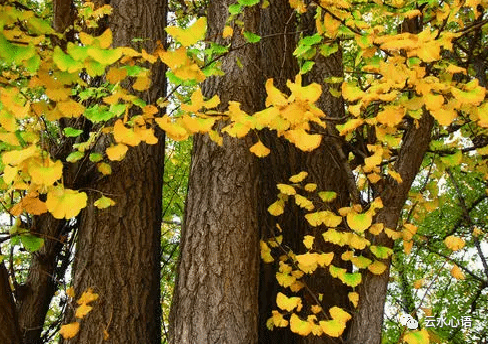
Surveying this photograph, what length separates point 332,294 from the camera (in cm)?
338

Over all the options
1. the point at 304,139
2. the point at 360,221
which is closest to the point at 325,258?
the point at 360,221

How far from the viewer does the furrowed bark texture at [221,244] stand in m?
2.65

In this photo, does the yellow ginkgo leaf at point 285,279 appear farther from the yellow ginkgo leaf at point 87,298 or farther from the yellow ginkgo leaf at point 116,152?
the yellow ginkgo leaf at point 116,152

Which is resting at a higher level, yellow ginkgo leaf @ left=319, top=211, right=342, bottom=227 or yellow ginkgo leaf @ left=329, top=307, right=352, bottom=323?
yellow ginkgo leaf @ left=319, top=211, right=342, bottom=227

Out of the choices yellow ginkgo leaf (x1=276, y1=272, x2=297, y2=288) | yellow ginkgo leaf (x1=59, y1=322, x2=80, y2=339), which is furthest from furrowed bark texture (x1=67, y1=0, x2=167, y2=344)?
yellow ginkgo leaf (x1=276, y1=272, x2=297, y2=288)

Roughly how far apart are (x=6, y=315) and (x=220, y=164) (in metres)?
1.52

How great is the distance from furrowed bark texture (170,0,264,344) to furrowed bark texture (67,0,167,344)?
0.29 meters

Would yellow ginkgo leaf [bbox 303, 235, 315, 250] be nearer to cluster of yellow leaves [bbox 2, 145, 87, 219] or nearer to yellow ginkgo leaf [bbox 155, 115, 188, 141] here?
yellow ginkgo leaf [bbox 155, 115, 188, 141]

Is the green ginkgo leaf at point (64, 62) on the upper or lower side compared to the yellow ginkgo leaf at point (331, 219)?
upper

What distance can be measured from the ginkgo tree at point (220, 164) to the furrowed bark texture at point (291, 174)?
2 cm

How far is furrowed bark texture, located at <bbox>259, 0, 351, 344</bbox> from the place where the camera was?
3.31 metres

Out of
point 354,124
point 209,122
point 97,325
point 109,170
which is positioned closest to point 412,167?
point 354,124

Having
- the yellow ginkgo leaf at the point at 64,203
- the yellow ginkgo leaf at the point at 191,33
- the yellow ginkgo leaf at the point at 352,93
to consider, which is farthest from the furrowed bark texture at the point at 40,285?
the yellow ginkgo leaf at the point at 352,93

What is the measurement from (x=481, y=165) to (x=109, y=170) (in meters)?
2.81
